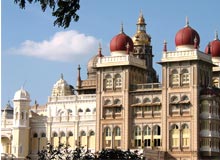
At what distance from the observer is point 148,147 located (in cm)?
6494

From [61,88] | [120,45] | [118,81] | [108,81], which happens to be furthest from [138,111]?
[61,88]

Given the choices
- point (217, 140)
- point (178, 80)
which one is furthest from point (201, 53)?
point (217, 140)

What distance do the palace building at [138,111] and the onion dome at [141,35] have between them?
1107 centimetres

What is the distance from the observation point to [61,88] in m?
83.4

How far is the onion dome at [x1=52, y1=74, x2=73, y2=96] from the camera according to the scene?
8312 cm

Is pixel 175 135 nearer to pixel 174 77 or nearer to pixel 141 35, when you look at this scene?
pixel 174 77

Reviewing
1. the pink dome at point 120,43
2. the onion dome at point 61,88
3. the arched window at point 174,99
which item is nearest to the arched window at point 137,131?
the arched window at point 174,99

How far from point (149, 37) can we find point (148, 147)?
23341mm

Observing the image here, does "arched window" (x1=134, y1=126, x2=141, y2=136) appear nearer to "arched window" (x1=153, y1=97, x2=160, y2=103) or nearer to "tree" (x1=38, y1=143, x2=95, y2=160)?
"arched window" (x1=153, y1=97, x2=160, y2=103)

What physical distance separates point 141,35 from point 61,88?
12936 mm

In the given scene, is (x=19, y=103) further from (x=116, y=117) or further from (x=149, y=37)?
(x=149, y=37)

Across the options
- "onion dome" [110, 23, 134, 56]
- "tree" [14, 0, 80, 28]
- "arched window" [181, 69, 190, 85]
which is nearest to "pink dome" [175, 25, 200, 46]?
"arched window" [181, 69, 190, 85]

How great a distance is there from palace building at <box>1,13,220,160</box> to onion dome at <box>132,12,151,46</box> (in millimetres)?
11072

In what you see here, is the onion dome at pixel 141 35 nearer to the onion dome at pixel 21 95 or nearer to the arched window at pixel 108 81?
the arched window at pixel 108 81
